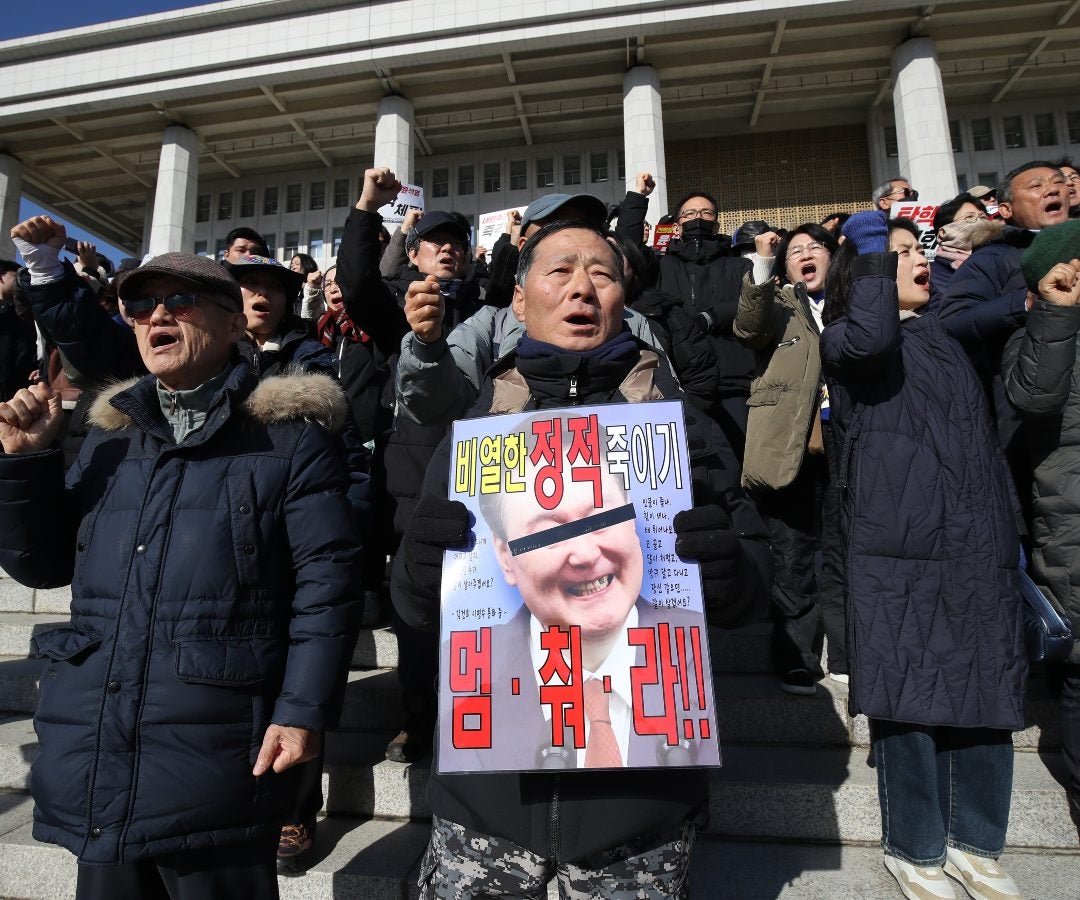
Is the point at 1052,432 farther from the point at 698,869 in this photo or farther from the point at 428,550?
the point at 428,550

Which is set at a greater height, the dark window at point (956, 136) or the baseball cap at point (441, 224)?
the dark window at point (956, 136)

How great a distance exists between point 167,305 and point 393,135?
20.7m

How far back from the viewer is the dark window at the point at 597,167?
23.5m

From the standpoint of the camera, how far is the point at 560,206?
260 cm

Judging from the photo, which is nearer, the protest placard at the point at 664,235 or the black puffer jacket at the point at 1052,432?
the black puffer jacket at the point at 1052,432

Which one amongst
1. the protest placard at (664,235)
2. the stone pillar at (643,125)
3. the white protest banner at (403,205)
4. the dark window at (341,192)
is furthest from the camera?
the dark window at (341,192)

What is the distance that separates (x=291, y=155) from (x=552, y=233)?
2667cm

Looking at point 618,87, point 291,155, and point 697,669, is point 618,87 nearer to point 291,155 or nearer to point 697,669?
point 291,155

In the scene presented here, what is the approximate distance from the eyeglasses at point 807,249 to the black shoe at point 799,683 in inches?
93.6

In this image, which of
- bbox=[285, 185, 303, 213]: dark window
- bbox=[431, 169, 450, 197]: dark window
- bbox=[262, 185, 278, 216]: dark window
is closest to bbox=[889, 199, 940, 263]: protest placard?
bbox=[431, 169, 450, 197]: dark window

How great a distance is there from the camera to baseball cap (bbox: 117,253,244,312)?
190 centimetres

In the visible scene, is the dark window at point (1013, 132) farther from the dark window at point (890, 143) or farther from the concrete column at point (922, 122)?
the concrete column at point (922, 122)

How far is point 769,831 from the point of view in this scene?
9.10 ft

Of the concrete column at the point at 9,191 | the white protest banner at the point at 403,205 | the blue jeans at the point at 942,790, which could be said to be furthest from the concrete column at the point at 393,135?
the blue jeans at the point at 942,790
